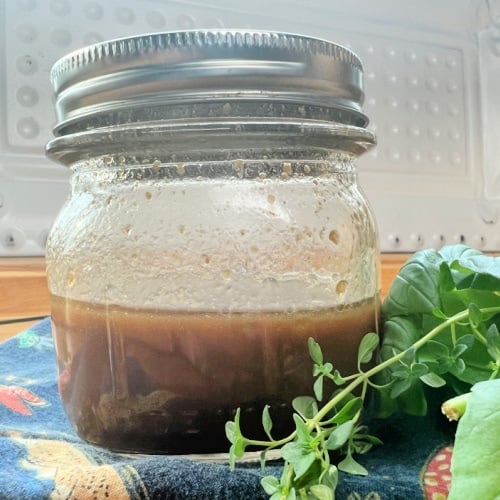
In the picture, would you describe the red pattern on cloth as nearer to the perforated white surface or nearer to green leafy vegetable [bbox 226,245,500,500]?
green leafy vegetable [bbox 226,245,500,500]

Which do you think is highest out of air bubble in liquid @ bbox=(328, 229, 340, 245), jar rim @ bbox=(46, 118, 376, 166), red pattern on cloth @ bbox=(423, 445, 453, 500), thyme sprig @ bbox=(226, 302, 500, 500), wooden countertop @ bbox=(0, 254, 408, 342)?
jar rim @ bbox=(46, 118, 376, 166)

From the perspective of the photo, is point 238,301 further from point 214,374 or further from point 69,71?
point 69,71

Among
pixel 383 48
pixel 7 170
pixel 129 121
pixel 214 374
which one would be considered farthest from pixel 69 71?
pixel 383 48

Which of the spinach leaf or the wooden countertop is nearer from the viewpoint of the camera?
the spinach leaf

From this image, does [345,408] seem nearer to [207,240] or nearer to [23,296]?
[207,240]

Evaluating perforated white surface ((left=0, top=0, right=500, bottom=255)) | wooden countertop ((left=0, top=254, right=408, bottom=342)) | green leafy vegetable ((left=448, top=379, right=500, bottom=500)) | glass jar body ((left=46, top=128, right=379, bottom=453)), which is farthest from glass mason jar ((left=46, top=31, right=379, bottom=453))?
perforated white surface ((left=0, top=0, right=500, bottom=255))

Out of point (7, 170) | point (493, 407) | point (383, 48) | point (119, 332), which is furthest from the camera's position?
point (383, 48)

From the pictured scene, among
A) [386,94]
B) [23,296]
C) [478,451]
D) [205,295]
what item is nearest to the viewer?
[478,451]

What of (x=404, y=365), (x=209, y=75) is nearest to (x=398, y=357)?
(x=404, y=365)
